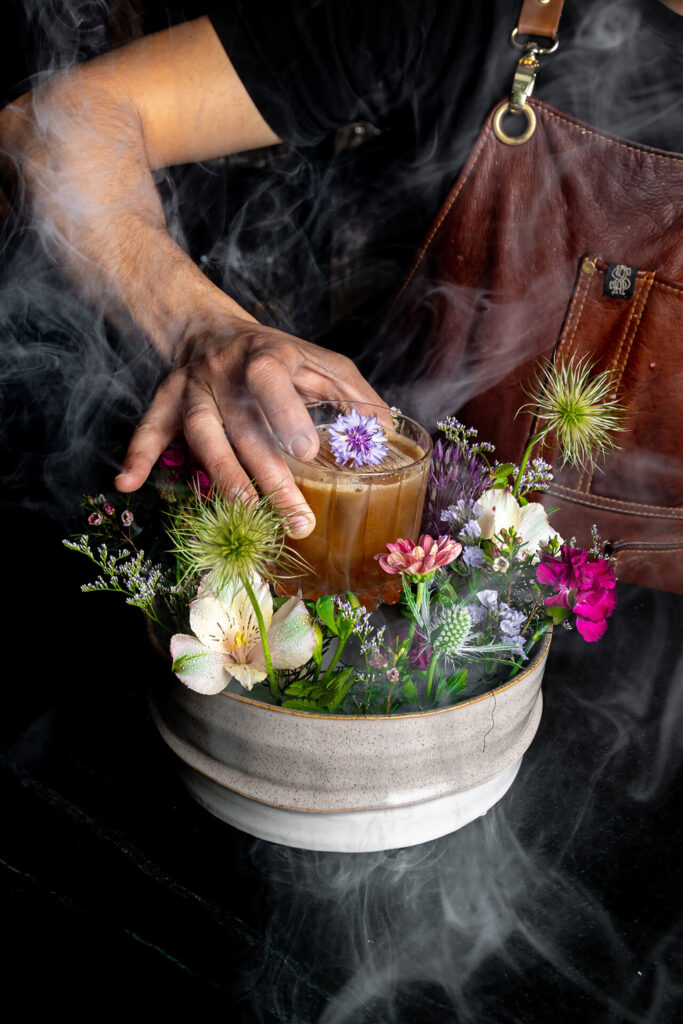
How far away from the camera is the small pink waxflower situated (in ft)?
2.77

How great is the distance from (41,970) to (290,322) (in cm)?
195

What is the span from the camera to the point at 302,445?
987 mm

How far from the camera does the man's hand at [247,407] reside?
1.02m

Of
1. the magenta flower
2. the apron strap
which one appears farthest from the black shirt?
the magenta flower

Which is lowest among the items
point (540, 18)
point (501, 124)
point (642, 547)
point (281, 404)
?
point (642, 547)

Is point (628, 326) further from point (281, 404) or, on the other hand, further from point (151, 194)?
point (151, 194)

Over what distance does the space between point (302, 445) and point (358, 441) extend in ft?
0.24

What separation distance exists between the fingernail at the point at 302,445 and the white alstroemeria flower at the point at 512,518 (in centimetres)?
22

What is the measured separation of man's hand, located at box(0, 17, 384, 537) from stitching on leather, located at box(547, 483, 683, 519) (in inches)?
18.8

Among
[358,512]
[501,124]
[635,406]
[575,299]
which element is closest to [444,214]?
[501,124]

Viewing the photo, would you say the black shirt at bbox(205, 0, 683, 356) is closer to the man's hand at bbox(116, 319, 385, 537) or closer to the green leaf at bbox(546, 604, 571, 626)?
the man's hand at bbox(116, 319, 385, 537)

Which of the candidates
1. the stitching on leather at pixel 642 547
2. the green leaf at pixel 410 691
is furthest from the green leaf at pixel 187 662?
the stitching on leather at pixel 642 547

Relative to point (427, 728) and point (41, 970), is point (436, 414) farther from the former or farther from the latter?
point (41, 970)

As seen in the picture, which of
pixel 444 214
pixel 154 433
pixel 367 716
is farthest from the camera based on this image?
pixel 444 214
